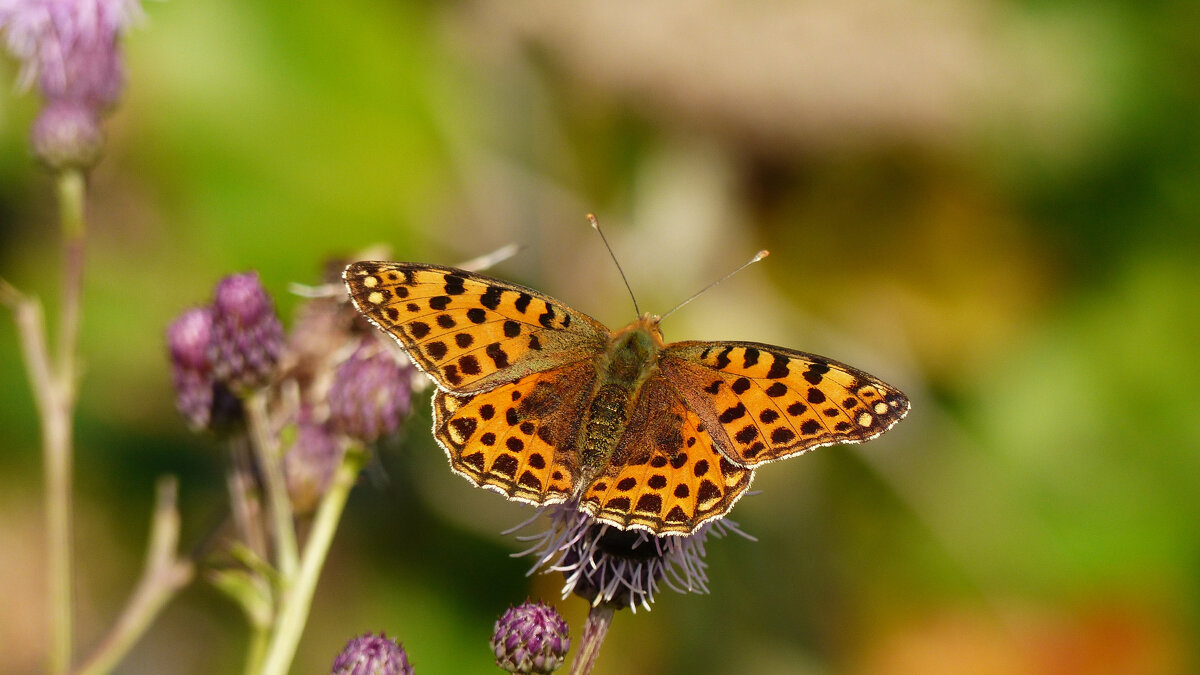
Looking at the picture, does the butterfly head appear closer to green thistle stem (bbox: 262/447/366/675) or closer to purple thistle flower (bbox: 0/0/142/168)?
green thistle stem (bbox: 262/447/366/675)

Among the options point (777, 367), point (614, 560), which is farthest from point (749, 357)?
point (614, 560)

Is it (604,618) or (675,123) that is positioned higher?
(604,618)

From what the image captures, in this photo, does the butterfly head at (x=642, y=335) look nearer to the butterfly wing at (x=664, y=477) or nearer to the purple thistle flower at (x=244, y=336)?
the butterfly wing at (x=664, y=477)

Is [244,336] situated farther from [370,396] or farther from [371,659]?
[371,659]

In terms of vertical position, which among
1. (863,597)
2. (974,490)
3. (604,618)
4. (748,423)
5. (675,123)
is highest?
(748,423)

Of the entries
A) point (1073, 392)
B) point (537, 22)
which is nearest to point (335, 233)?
point (537, 22)

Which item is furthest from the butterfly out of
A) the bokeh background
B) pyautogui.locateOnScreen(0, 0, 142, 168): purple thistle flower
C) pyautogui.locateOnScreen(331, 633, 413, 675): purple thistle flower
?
the bokeh background

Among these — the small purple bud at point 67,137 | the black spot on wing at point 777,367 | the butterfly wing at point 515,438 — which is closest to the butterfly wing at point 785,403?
the black spot on wing at point 777,367

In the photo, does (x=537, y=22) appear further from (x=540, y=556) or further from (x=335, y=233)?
(x=540, y=556)
